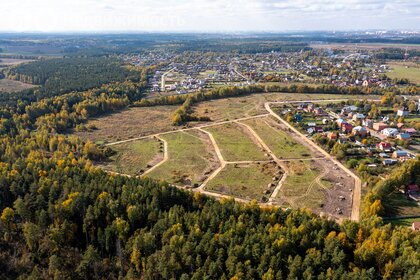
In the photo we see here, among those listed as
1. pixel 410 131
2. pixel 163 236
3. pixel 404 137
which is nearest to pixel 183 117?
pixel 404 137

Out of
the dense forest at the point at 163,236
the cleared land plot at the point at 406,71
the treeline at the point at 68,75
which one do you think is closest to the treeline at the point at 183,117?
the dense forest at the point at 163,236

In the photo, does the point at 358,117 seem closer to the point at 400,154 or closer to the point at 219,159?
the point at 400,154

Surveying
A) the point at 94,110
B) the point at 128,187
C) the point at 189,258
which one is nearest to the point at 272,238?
the point at 189,258

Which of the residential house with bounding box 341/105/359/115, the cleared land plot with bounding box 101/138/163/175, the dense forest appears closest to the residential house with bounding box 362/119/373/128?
the residential house with bounding box 341/105/359/115

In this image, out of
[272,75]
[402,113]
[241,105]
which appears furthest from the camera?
[272,75]

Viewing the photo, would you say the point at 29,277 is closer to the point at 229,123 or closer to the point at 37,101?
the point at 229,123
